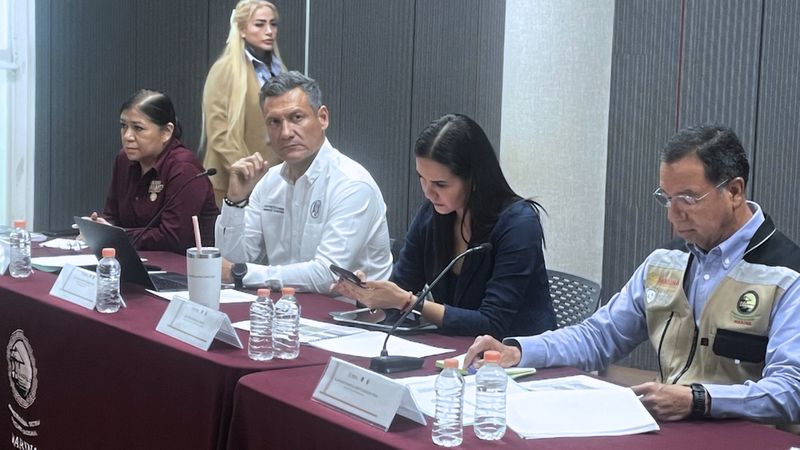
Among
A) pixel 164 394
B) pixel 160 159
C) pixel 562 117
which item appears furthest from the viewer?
pixel 562 117

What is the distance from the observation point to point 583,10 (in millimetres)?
4023

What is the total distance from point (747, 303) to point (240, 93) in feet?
9.76

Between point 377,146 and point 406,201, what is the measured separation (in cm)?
35

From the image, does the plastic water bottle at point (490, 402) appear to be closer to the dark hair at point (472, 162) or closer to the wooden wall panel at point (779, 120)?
the dark hair at point (472, 162)

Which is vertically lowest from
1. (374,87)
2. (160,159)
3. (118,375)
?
(118,375)

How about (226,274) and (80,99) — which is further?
(80,99)

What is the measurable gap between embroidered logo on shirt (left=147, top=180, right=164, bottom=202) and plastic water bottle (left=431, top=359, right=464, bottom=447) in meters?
2.47

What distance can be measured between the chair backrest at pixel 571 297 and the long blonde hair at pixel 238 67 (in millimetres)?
2136

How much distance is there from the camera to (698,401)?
160 cm

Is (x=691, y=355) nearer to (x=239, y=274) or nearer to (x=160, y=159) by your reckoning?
(x=239, y=274)

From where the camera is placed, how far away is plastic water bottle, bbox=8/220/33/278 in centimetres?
276

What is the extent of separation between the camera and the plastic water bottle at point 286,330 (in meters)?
1.92

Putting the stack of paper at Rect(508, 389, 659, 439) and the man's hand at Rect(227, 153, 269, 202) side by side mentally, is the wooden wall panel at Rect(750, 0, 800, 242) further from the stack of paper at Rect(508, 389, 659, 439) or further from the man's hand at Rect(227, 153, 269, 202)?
the stack of paper at Rect(508, 389, 659, 439)

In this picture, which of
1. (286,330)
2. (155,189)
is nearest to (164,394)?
(286,330)
